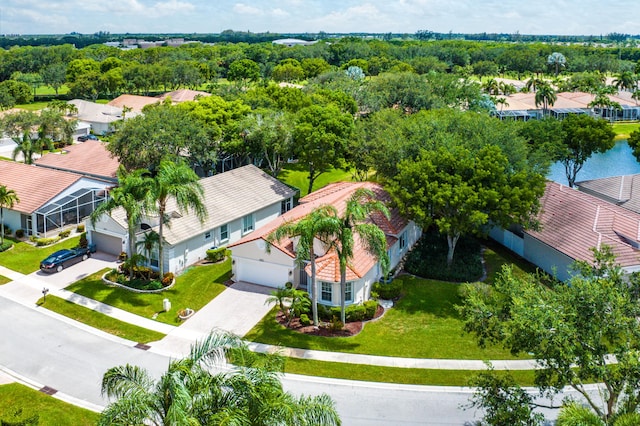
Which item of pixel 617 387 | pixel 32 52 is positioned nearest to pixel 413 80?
pixel 617 387

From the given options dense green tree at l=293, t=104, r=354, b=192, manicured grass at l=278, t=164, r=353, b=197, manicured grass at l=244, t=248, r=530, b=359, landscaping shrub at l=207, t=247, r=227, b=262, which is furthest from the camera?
manicured grass at l=278, t=164, r=353, b=197

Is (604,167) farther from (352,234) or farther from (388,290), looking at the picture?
(352,234)

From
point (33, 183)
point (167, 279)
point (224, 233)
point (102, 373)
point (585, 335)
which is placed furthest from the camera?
point (33, 183)

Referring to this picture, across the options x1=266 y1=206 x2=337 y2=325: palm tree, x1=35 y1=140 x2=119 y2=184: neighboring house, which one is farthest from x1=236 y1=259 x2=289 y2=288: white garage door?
x1=35 y1=140 x2=119 y2=184: neighboring house

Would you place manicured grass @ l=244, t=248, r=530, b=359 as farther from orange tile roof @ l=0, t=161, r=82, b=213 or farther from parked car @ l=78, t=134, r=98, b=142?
parked car @ l=78, t=134, r=98, b=142

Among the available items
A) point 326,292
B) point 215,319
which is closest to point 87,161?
point 215,319

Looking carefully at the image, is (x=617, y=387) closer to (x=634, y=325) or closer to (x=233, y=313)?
(x=634, y=325)
